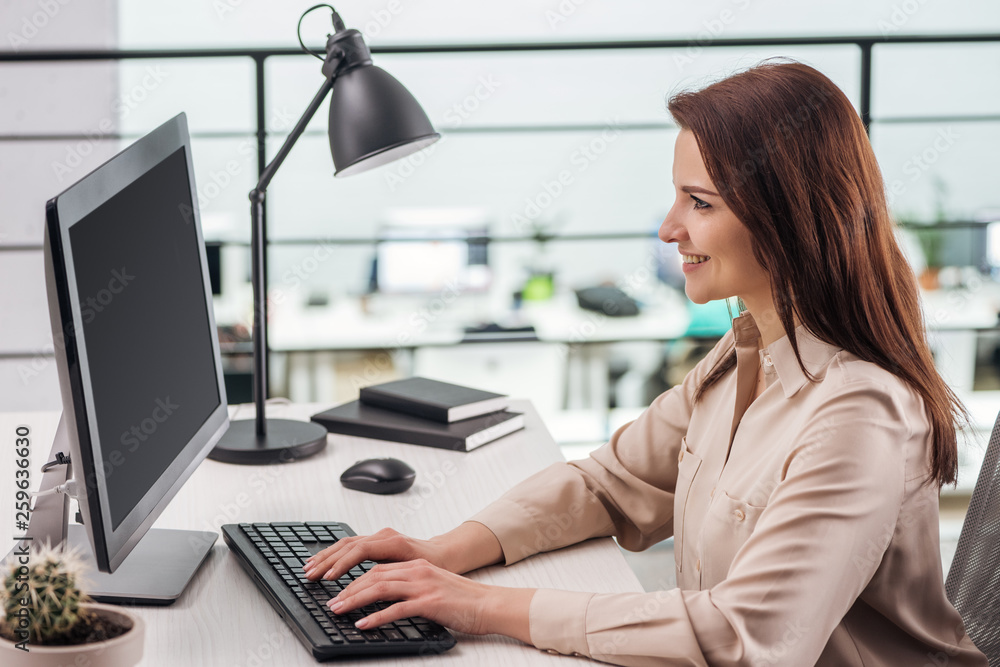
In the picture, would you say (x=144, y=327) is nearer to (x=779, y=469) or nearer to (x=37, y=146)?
(x=779, y=469)

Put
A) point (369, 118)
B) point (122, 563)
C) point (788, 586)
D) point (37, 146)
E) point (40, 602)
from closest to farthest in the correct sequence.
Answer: point (40, 602) → point (788, 586) → point (122, 563) → point (369, 118) → point (37, 146)

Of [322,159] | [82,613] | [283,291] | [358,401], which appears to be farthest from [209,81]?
[82,613]

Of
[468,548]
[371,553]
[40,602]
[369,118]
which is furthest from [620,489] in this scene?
[40,602]

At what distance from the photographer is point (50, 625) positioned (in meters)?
0.61

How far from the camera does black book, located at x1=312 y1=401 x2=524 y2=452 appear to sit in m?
1.37

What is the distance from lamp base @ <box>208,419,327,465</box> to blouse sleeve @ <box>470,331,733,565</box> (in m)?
0.36

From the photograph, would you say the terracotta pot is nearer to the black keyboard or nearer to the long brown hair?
the black keyboard

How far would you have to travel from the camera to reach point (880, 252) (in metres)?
0.94

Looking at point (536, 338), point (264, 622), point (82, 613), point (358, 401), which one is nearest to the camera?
point (82, 613)

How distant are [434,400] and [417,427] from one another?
0.07 m

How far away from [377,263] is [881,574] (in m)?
2.31

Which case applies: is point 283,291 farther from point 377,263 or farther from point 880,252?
point 880,252

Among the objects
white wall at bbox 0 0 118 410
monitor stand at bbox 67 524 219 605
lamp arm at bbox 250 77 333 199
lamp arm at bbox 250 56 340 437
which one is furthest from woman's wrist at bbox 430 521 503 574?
white wall at bbox 0 0 118 410

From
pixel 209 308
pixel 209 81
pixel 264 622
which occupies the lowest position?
pixel 264 622
